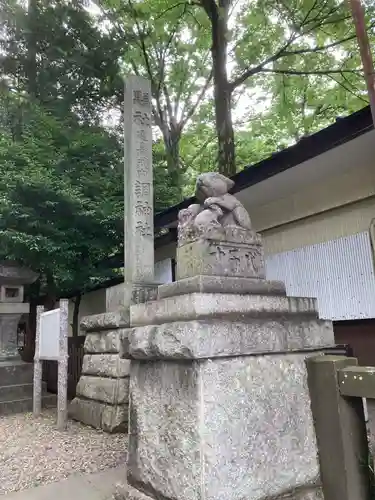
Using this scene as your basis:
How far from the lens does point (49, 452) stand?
525 centimetres

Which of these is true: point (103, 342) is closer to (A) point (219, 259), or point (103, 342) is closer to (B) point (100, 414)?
(B) point (100, 414)

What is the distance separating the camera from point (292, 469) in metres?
2.57

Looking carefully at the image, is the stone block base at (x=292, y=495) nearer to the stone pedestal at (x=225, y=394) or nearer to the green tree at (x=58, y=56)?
the stone pedestal at (x=225, y=394)

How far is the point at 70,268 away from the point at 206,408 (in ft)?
23.3

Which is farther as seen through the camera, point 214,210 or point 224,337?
point 214,210

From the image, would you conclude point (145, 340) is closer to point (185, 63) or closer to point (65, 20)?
point (65, 20)

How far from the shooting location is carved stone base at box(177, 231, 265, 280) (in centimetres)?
274

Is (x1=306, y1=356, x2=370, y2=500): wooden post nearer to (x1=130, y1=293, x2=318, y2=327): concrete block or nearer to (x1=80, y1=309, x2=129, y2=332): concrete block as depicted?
(x1=130, y1=293, x2=318, y2=327): concrete block

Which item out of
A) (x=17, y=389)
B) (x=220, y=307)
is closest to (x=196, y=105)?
(x=17, y=389)

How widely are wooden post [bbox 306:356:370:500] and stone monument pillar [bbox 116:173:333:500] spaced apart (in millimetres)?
254

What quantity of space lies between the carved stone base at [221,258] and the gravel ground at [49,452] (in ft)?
9.72

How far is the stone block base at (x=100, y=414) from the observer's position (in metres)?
6.01

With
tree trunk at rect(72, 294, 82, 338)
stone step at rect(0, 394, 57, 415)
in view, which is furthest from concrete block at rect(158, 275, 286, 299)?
tree trunk at rect(72, 294, 82, 338)

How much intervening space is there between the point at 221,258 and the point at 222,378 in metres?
0.79
